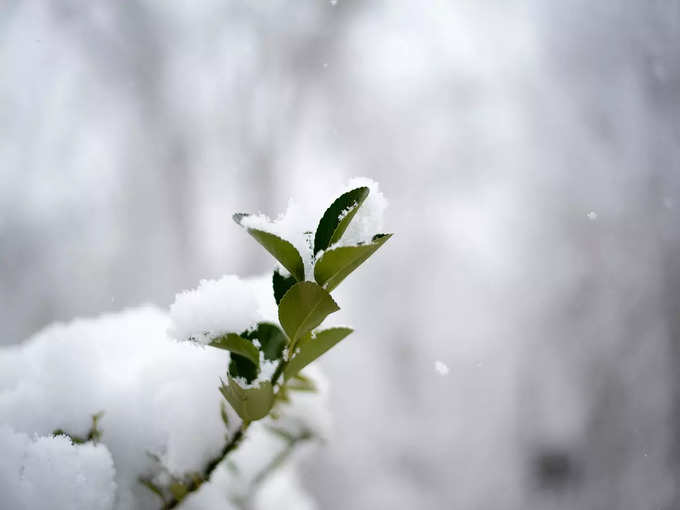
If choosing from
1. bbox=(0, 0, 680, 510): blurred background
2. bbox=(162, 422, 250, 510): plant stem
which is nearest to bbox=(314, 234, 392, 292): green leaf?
bbox=(162, 422, 250, 510): plant stem

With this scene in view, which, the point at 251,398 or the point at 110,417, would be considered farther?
the point at 110,417

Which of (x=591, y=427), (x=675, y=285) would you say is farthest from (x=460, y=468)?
(x=675, y=285)

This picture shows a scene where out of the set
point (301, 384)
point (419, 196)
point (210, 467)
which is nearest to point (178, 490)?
point (210, 467)

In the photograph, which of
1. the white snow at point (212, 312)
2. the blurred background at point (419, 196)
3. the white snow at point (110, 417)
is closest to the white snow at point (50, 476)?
the white snow at point (110, 417)

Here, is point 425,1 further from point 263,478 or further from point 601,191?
point 263,478

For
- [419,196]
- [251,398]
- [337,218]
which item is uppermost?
[419,196]

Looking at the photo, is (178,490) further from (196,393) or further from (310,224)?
(310,224)

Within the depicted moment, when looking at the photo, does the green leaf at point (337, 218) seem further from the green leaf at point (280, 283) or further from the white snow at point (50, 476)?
the white snow at point (50, 476)

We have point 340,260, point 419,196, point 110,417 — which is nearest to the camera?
point 340,260

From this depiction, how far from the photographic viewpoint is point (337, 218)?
317 millimetres

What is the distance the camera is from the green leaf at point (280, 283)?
0.33 meters

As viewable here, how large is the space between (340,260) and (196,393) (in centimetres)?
22

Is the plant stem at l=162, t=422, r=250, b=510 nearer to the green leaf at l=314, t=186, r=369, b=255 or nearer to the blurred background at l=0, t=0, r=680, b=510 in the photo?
the green leaf at l=314, t=186, r=369, b=255

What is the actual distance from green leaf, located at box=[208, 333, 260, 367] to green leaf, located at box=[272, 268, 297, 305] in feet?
0.11
